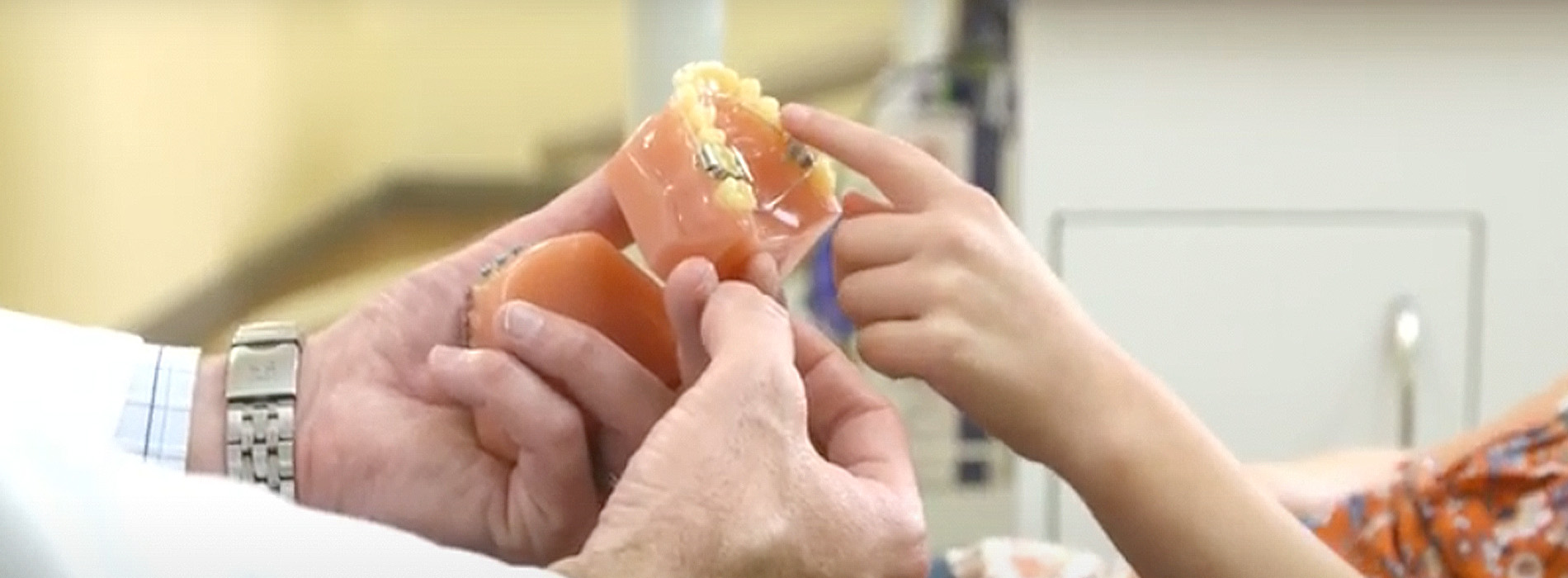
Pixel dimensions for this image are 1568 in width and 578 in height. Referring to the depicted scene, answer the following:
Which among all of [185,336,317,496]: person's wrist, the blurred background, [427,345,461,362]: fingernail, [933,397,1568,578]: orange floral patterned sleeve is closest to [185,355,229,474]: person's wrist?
[185,336,317,496]: person's wrist

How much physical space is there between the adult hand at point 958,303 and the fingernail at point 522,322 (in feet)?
0.45

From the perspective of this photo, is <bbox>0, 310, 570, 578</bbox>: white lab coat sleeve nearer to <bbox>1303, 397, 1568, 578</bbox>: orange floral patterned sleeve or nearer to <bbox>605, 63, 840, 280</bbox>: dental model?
<bbox>605, 63, 840, 280</bbox>: dental model

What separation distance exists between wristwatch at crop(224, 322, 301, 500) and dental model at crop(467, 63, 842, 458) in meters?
0.10

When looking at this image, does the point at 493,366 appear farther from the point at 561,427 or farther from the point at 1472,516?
the point at 1472,516

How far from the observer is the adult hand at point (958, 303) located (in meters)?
0.76

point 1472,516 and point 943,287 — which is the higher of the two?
point 943,287

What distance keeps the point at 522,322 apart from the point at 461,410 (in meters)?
0.11

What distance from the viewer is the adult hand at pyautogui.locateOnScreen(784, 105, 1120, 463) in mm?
762

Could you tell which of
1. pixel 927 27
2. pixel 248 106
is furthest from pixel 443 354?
pixel 248 106

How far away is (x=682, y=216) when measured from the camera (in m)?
0.71

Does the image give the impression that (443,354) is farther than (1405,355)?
No

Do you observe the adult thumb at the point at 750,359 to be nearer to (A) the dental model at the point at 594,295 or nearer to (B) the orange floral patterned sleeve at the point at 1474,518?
(A) the dental model at the point at 594,295

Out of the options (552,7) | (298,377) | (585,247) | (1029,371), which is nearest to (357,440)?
(298,377)

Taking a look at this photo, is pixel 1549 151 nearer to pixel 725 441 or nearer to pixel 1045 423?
pixel 1045 423
